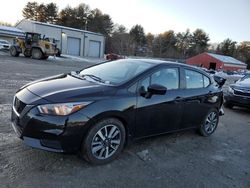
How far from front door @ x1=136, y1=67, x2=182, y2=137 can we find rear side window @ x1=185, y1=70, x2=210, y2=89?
35cm

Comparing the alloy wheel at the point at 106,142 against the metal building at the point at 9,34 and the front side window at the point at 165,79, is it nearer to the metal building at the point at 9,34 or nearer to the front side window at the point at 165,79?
the front side window at the point at 165,79

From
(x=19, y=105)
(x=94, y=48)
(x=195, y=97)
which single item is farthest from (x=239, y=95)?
(x=94, y=48)

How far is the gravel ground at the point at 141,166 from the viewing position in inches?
125

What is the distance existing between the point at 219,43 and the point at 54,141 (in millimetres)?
97917

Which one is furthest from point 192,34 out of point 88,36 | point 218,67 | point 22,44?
point 22,44

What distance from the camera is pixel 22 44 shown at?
2312 centimetres

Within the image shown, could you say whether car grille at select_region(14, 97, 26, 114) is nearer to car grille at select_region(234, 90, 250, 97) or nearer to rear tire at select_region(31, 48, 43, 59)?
car grille at select_region(234, 90, 250, 97)

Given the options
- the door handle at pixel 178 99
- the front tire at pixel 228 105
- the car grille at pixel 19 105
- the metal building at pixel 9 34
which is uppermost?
the metal building at pixel 9 34

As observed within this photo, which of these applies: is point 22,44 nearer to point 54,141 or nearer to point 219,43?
point 54,141

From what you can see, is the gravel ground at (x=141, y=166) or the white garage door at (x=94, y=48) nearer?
the gravel ground at (x=141, y=166)

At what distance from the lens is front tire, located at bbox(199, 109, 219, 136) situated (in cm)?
542

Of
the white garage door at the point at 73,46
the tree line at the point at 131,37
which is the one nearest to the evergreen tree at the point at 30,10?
the tree line at the point at 131,37

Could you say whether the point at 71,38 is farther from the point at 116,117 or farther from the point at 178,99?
the point at 116,117

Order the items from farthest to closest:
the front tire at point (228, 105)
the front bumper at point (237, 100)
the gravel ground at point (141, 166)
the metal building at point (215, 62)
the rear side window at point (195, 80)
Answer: the metal building at point (215, 62) < the front tire at point (228, 105) < the front bumper at point (237, 100) < the rear side window at point (195, 80) < the gravel ground at point (141, 166)
